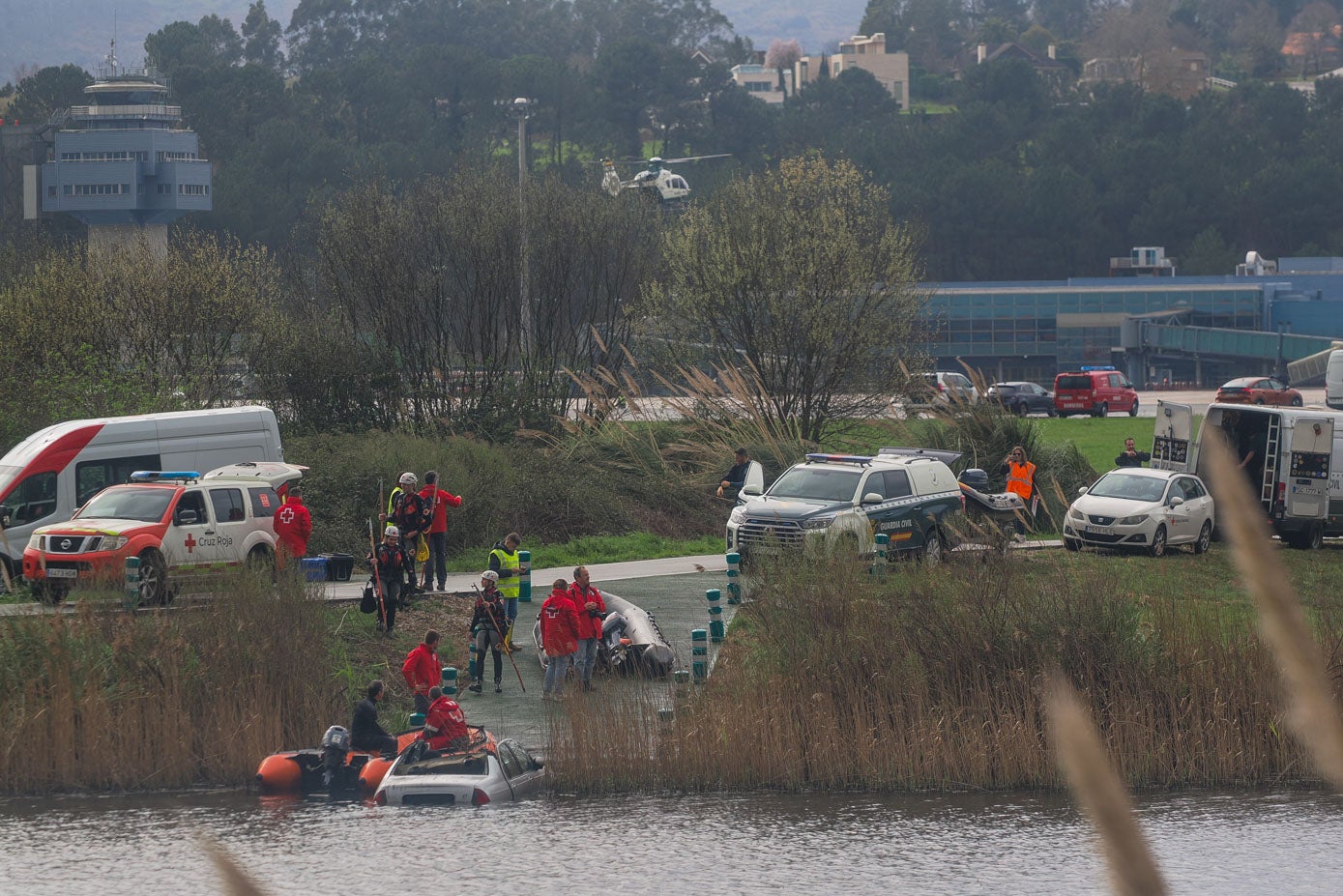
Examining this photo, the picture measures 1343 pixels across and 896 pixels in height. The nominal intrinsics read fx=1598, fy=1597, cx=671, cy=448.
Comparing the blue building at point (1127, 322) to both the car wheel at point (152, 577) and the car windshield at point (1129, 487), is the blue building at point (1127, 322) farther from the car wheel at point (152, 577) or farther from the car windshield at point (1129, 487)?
the car wheel at point (152, 577)

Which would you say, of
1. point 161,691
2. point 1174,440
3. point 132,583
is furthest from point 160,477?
point 1174,440

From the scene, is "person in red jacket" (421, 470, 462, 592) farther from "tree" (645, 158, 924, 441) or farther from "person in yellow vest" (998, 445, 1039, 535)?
"tree" (645, 158, 924, 441)

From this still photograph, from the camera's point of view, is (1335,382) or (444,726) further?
(1335,382)

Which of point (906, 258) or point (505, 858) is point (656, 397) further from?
point (505, 858)

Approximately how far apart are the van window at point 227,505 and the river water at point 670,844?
21.4 ft

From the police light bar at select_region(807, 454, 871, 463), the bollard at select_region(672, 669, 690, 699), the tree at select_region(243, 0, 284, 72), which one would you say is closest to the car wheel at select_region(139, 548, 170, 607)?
the bollard at select_region(672, 669, 690, 699)

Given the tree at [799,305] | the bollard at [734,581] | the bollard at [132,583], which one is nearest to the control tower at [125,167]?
the tree at [799,305]

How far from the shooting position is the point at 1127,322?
96.4 m

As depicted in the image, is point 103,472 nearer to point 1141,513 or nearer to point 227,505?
point 227,505

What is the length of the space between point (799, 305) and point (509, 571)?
17.5 m

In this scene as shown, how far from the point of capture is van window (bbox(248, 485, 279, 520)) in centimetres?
2252

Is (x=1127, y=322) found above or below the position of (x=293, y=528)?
above

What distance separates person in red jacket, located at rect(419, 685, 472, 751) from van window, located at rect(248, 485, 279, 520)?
744cm

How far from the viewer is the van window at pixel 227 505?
72.3 feet
